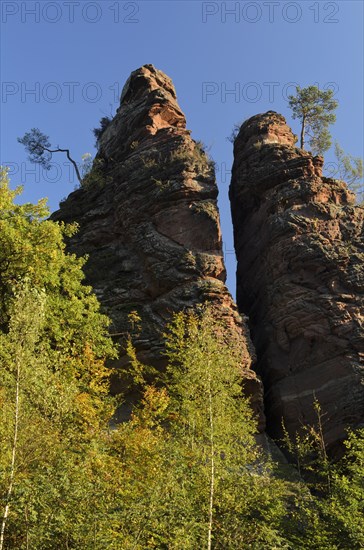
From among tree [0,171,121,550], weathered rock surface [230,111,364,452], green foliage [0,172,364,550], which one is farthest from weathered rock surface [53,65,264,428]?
tree [0,171,121,550]

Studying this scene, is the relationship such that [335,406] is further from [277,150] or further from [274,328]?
[277,150]

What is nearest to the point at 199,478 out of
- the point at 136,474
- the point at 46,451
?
the point at 136,474

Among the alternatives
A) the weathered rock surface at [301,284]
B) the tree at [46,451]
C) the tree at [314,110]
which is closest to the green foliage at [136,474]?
the tree at [46,451]

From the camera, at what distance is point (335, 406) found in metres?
21.6

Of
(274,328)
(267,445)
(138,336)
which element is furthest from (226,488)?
(274,328)

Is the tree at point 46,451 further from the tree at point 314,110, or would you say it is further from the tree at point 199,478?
the tree at point 314,110

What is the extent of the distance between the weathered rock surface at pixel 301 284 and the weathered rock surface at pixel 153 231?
1.88m

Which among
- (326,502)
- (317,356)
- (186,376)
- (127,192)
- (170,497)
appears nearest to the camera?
(170,497)

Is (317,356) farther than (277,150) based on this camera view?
No

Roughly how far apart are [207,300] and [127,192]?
940cm

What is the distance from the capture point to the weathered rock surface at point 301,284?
2247 centimetres

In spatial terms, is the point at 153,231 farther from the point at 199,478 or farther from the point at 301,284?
the point at 199,478

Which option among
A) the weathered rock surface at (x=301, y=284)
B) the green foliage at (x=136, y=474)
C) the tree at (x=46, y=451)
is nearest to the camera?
the tree at (x=46, y=451)

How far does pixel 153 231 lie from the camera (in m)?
27.4
